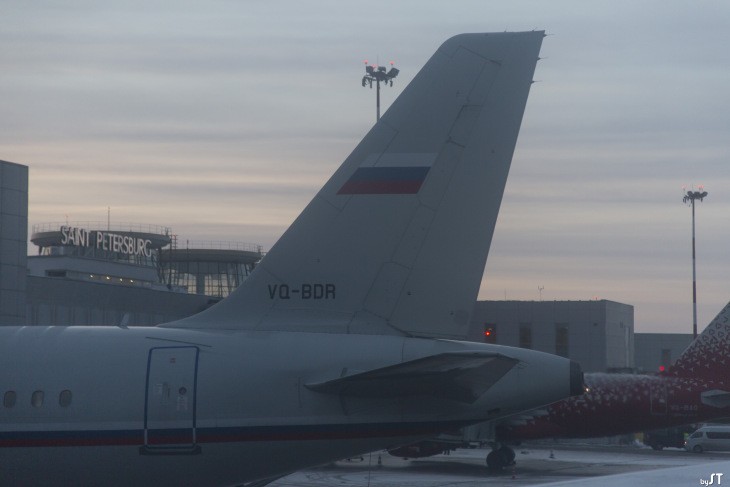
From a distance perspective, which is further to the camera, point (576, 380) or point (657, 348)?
point (657, 348)

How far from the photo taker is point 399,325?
16484 mm

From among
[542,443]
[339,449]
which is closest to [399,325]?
[339,449]

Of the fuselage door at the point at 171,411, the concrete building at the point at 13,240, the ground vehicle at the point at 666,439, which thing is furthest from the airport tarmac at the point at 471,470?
the fuselage door at the point at 171,411

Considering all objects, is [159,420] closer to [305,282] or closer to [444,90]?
[305,282]

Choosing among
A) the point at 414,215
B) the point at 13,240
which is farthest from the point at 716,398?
the point at 414,215

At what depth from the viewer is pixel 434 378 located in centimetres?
1464

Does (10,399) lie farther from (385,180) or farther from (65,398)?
(385,180)

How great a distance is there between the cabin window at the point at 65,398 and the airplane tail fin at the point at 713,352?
123 feet

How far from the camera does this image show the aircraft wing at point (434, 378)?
13914 mm

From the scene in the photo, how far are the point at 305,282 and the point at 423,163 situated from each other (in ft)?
8.84

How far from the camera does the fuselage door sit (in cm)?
1553

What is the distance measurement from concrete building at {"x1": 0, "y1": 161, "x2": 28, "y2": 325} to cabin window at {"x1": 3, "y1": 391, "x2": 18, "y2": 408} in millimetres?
29756

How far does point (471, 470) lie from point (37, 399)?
33917 mm

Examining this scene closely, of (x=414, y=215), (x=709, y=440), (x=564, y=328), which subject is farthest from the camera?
(x=564, y=328)
